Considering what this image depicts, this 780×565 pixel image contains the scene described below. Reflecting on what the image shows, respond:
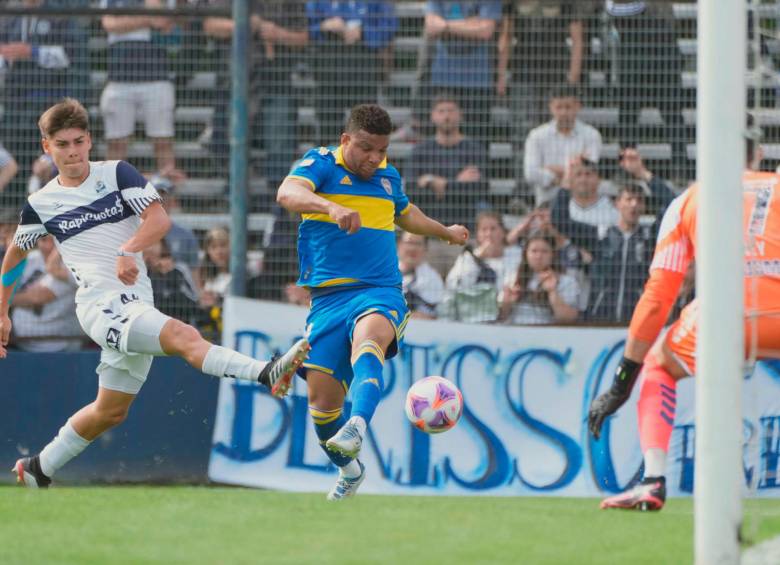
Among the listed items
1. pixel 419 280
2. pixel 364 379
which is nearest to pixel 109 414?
pixel 364 379

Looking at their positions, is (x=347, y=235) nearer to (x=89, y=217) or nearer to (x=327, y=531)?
(x=89, y=217)

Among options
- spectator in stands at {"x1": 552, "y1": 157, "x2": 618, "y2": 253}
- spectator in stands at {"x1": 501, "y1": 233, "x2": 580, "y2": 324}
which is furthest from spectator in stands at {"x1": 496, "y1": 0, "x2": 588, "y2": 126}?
spectator in stands at {"x1": 501, "y1": 233, "x2": 580, "y2": 324}

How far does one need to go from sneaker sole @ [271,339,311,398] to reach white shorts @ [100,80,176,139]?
13.0ft

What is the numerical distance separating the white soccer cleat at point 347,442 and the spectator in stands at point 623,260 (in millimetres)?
3919

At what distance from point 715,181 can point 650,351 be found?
8.81 ft

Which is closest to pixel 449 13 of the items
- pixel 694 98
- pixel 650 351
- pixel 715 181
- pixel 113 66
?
pixel 694 98

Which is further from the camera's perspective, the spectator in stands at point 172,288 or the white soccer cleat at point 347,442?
the spectator in stands at point 172,288

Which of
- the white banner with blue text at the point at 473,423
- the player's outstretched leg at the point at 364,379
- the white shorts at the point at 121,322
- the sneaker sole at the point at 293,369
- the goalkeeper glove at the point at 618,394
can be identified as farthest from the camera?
the white banner with blue text at the point at 473,423

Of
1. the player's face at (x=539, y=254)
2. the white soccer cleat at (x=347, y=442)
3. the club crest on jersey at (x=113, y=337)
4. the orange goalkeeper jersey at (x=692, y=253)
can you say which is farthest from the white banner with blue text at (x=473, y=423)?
the white soccer cleat at (x=347, y=442)

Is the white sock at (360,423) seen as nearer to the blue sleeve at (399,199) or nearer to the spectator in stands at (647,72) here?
the blue sleeve at (399,199)

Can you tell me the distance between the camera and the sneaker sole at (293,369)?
707 centimetres

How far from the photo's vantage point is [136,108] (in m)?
10.6

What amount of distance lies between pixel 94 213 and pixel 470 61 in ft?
12.3

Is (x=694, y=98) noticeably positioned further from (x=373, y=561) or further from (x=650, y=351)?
(x=373, y=561)
